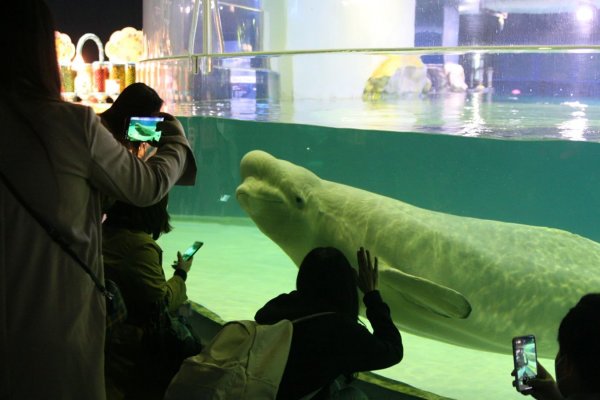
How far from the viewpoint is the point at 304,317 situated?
281cm

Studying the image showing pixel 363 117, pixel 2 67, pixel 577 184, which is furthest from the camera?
pixel 577 184

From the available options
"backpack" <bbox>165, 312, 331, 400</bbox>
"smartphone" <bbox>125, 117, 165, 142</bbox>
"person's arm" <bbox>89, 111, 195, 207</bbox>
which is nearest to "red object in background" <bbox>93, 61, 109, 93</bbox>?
"smartphone" <bbox>125, 117, 165, 142</bbox>

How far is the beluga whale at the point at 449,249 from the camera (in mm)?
4238

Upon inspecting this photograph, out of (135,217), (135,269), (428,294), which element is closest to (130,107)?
(135,217)

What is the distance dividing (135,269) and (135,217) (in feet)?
0.82

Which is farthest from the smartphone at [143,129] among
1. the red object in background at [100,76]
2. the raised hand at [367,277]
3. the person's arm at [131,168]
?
the red object in background at [100,76]

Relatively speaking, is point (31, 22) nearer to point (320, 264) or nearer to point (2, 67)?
point (2, 67)

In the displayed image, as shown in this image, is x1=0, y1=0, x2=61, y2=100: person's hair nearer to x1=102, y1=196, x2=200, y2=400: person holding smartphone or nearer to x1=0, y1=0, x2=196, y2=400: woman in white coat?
x1=0, y1=0, x2=196, y2=400: woman in white coat

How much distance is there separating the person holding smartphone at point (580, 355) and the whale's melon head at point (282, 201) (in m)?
2.13

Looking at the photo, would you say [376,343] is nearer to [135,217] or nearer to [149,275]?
[149,275]

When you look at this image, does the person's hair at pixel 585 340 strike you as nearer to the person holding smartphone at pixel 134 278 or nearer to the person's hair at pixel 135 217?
the person holding smartphone at pixel 134 278

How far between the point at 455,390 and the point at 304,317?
1.93 m

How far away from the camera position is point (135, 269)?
10.2 feet

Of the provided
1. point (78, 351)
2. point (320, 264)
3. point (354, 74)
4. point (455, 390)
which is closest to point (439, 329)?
point (455, 390)
